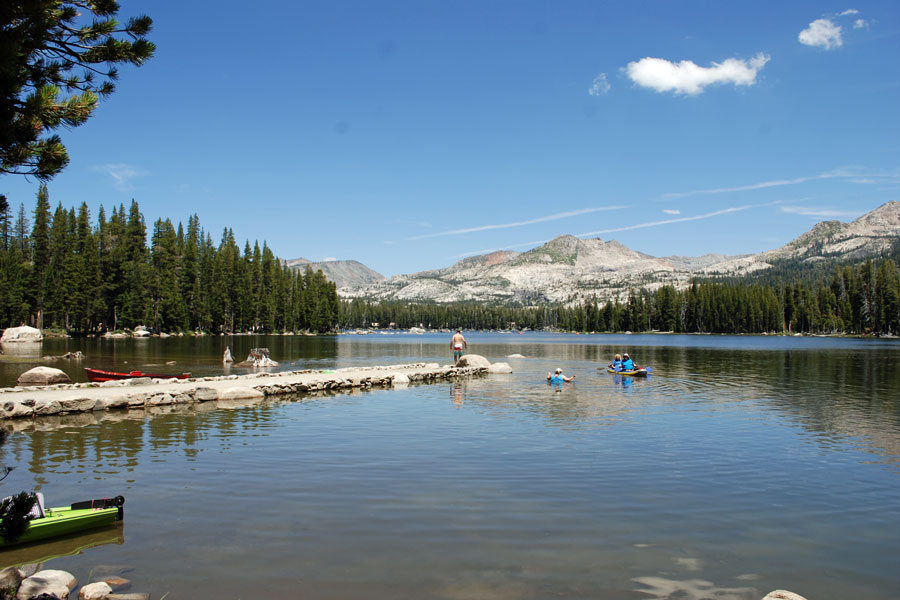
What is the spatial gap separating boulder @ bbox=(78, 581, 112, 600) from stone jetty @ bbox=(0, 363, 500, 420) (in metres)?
18.9

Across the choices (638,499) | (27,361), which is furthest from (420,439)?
(27,361)

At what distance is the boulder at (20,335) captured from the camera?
75875 millimetres

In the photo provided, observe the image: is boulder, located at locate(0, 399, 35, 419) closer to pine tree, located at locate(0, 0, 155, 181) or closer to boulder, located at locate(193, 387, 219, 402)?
boulder, located at locate(193, 387, 219, 402)

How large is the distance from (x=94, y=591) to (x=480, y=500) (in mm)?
7107

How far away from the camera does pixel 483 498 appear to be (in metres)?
12.3

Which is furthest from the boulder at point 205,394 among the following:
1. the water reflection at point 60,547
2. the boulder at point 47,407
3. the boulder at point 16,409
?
the water reflection at point 60,547

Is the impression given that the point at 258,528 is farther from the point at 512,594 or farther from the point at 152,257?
the point at 152,257

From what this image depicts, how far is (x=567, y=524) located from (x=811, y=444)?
1283 centimetres

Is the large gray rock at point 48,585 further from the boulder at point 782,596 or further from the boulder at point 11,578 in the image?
the boulder at point 782,596

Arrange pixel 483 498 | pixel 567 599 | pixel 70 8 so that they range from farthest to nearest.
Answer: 1. pixel 483 498
2. pixel 70 8
3. pixel 567 599

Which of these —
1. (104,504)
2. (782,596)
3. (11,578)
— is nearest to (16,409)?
(104,504)

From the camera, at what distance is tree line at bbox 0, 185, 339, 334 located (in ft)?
326

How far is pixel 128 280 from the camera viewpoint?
350 ft

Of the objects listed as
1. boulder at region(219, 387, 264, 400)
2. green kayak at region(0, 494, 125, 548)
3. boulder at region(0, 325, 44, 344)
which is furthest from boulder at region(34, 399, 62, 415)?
boulder at region(0, 325, 44, 344)
